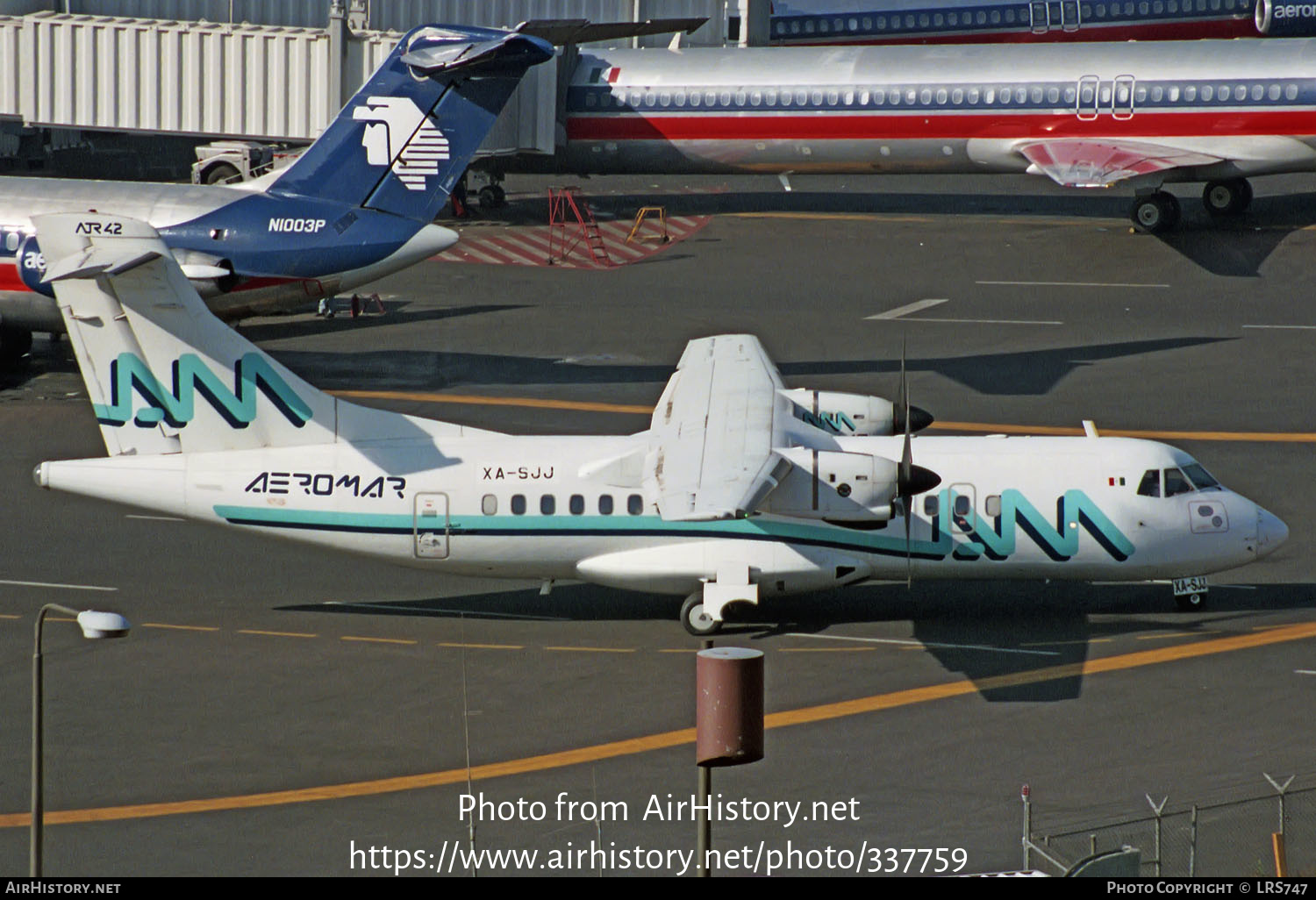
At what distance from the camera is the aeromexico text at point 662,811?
81.2ft

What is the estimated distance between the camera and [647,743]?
27.7 m

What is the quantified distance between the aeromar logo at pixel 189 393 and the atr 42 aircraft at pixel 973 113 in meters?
34.2

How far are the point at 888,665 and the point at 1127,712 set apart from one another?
415cm

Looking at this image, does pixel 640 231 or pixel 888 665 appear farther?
pixel 640 231

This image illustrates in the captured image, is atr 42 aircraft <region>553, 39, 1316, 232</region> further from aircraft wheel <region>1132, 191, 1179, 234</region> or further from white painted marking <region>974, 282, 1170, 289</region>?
white painted marking <region>974, 282, 1170, 289</region>

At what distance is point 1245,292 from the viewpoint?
2254 inches

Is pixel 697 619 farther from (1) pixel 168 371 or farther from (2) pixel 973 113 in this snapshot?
(2) pixel 973 113

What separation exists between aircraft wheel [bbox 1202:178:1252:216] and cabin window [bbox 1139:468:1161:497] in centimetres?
3373

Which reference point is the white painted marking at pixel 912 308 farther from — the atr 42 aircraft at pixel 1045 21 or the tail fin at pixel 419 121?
the atr 42 aircraft at pixel 1045 21

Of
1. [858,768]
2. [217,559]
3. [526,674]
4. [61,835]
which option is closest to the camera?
[61,835]

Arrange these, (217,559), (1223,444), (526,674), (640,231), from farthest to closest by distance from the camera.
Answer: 1. (640,231)
2. (1223,444)
3. (217,559)
4. (526,674)

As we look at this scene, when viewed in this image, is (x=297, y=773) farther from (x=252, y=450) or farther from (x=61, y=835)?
(x=252, y=450)

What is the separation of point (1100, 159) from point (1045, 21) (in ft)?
92.0

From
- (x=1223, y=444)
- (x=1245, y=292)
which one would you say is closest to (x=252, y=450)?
(x=1223, y=444)
